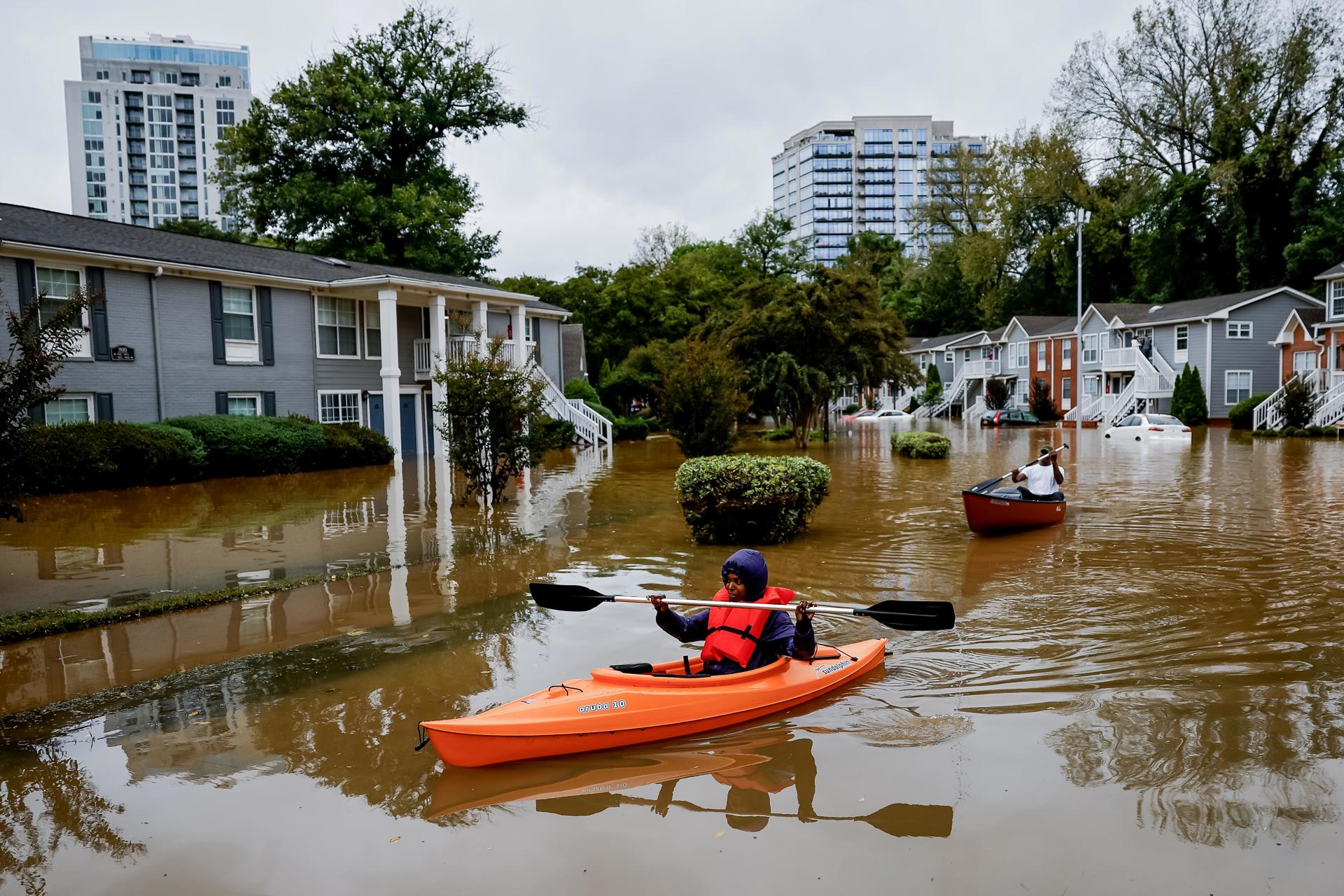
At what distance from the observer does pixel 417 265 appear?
42.3m

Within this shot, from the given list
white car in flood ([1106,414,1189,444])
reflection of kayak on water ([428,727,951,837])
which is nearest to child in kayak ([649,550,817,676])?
reflection of kayak on water ([428,727,951,837])

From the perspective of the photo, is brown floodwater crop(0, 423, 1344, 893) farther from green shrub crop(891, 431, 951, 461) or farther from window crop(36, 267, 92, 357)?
green shrub crop(891, 431, 951, 461)

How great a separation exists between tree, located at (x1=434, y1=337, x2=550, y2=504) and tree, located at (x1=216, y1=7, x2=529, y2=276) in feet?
82.2

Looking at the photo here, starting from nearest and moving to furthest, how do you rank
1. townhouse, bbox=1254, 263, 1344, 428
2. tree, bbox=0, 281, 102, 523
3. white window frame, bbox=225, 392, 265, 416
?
tree, bbox=0, 281, 102, 523 → white window frame, bbox=225, 392, 265, 416 → townhouse, bbox=1254, 263, 1344, 428

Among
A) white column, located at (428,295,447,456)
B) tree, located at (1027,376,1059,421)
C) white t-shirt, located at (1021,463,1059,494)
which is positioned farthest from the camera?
tree, located at (1027,376,1059,421)

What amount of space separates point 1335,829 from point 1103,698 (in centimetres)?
216

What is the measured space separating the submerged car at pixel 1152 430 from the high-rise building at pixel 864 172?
4538 inches

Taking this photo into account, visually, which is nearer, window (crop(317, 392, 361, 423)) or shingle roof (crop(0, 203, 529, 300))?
shingle roof (crop(0, 203, 529, 300))

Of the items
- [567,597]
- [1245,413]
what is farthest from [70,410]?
→ [1245,413]

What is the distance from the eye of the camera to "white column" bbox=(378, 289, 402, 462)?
88.7 feet

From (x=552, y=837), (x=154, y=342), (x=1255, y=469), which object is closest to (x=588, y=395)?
(x=154, y=342)

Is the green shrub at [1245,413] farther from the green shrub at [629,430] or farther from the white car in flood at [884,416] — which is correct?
the green shrub at [629,430]

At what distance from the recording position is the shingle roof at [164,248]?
70.6 ft

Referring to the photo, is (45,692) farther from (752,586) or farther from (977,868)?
(977,868)
